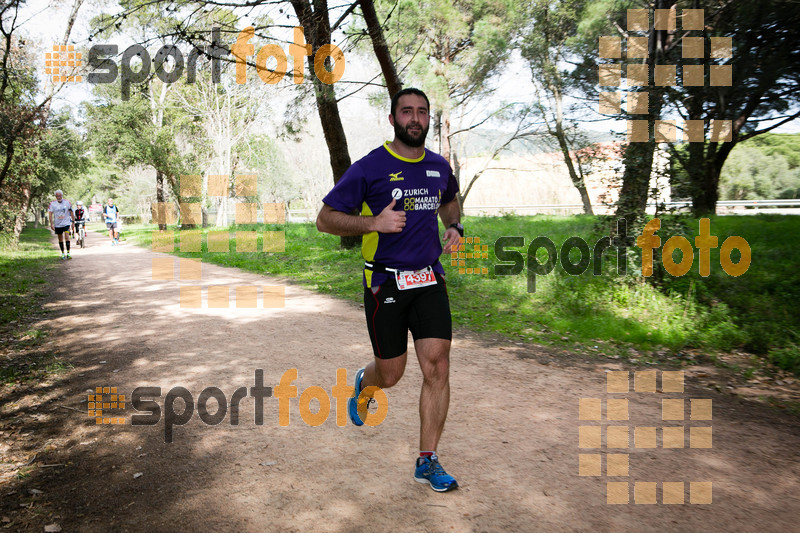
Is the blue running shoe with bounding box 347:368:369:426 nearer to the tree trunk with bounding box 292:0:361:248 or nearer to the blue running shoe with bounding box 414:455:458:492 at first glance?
the blue running shoe with bounding box 414:455:458:492

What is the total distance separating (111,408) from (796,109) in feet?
41.9

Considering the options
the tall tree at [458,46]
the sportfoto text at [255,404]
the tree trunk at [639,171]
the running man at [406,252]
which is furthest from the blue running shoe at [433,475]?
the tall tree at [458,46]

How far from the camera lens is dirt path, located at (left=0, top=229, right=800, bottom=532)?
296 cm

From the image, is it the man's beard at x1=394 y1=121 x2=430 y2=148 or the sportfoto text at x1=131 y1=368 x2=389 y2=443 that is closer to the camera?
the man's beard at x1=394 y1=121 x2=430 y2=148

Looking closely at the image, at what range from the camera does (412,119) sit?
3410mm

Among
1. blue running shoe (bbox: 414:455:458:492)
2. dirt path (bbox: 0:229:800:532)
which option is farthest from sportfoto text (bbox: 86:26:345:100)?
blue running shoe (bbox: 414:455:458:492)

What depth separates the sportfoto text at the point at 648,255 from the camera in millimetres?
8633

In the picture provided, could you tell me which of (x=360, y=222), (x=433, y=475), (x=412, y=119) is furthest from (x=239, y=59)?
(x=433, y=475)

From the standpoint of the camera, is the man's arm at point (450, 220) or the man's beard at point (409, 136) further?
the man's arm at point (450, 220)

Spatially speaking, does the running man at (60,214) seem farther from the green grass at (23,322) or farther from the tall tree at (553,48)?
the tall tree at (553,48)

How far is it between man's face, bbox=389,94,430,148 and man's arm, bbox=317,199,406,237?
1.51 feet

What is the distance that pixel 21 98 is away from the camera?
20.3m

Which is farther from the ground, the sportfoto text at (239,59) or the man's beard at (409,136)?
the sportfoto text at (239,59)

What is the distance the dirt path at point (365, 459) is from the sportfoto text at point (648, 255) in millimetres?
3401
